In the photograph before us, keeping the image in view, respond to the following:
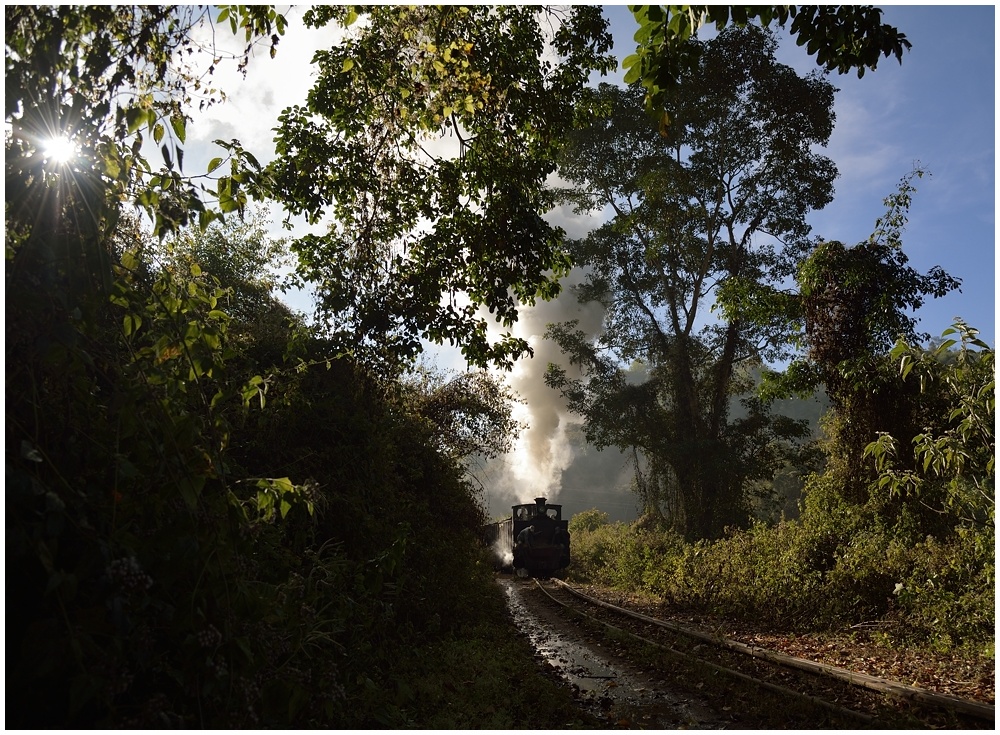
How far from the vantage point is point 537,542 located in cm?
2375

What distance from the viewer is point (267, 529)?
5148mm

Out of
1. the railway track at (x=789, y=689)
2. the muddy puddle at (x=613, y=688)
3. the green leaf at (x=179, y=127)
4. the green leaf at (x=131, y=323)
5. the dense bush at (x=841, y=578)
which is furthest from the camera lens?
the dense bush at (x=841, y=578)

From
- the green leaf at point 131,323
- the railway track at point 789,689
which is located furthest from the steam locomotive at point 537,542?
the green leaf at point 131,323

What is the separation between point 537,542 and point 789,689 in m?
17.5

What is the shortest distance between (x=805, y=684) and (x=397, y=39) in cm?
862

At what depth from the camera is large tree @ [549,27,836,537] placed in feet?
65.0

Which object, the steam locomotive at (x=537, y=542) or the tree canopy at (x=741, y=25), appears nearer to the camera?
the tree canopy at (x=741, y=25)

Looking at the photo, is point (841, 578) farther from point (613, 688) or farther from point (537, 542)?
point (537, 542)

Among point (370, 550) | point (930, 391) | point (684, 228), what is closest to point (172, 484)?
point (370, 550)

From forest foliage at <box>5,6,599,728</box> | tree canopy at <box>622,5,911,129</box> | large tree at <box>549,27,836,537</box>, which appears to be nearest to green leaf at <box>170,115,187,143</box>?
forest foliage at <box>5,6,599,728</box>

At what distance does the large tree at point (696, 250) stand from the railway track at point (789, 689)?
1056cm

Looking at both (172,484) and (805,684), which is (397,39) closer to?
(172,484)

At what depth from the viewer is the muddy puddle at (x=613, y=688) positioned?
609 centimetres

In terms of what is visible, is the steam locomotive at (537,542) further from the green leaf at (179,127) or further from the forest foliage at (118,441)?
the green leaf at (179,127)
